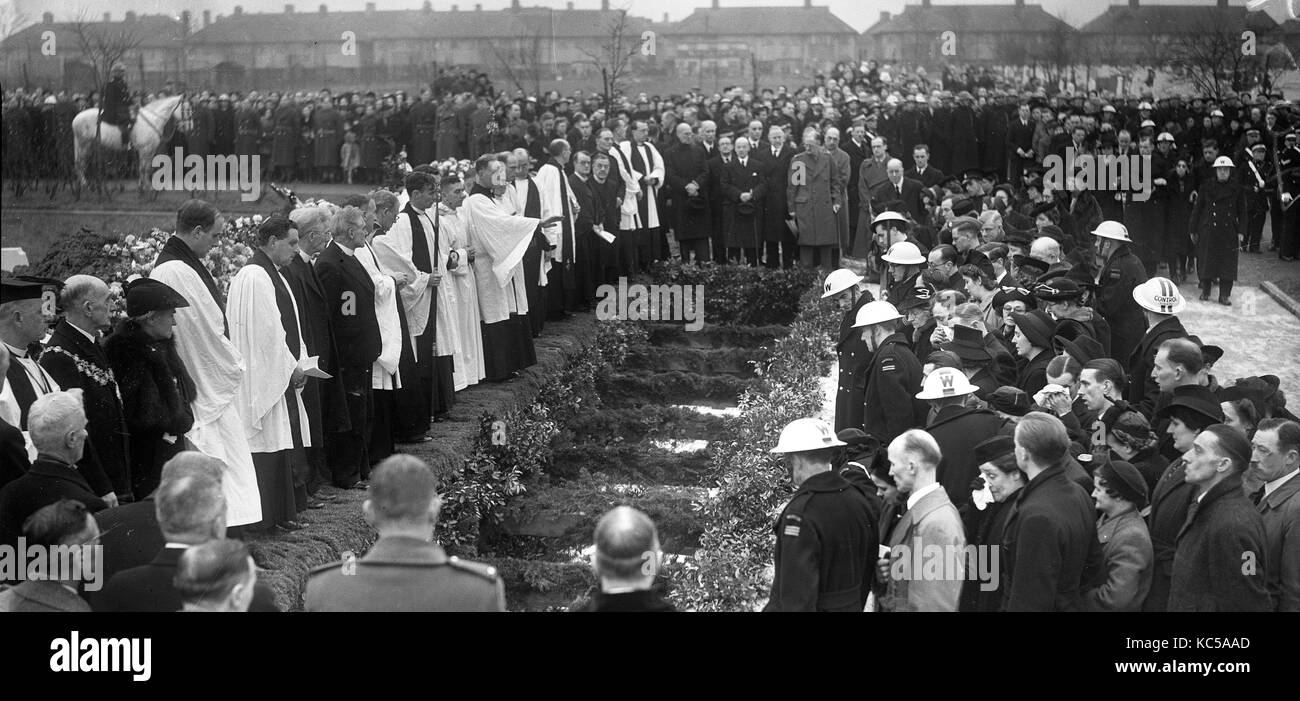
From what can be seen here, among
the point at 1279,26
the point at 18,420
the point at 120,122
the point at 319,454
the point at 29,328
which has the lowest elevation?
the point at 319,454

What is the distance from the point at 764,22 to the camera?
55875mm

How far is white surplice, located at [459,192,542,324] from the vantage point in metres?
13.1

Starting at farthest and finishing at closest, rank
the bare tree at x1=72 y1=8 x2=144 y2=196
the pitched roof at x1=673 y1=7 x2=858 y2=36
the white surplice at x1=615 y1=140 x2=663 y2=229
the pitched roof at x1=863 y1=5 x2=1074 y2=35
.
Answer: the pitched roof at x1=673 y1=7 x2=858 y2=36
the pitched roof at x1=863 y1=5 x2=1074 y2=35
the bare tree at x1=72 y1=8 x2=144 y2=196
the white surplice at x1=615 y1=140 x2=663 y2=229

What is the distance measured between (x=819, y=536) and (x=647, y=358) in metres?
9.91

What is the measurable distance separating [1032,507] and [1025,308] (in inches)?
169

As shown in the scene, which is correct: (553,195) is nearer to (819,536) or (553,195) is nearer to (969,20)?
(819,536)

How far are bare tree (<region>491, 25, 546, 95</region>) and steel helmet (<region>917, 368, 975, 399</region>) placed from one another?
31.9 m

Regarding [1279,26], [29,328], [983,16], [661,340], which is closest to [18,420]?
[29,328]

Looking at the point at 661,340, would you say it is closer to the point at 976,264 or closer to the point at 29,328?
the point at 976,264

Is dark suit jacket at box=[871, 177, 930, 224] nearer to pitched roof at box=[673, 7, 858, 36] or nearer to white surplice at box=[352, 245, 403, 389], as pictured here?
white surplice at box=[352, 245, 403, 389]

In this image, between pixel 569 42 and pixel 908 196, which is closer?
pixel 908 196

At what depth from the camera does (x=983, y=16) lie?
4862 centimetres

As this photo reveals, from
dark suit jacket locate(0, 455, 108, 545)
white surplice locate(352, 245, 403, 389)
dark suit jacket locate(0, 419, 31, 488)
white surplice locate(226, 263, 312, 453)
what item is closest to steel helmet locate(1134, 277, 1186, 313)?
white surplice locate(352, 245, 403, 389)

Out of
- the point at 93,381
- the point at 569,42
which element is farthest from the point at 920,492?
the point at 569,42
